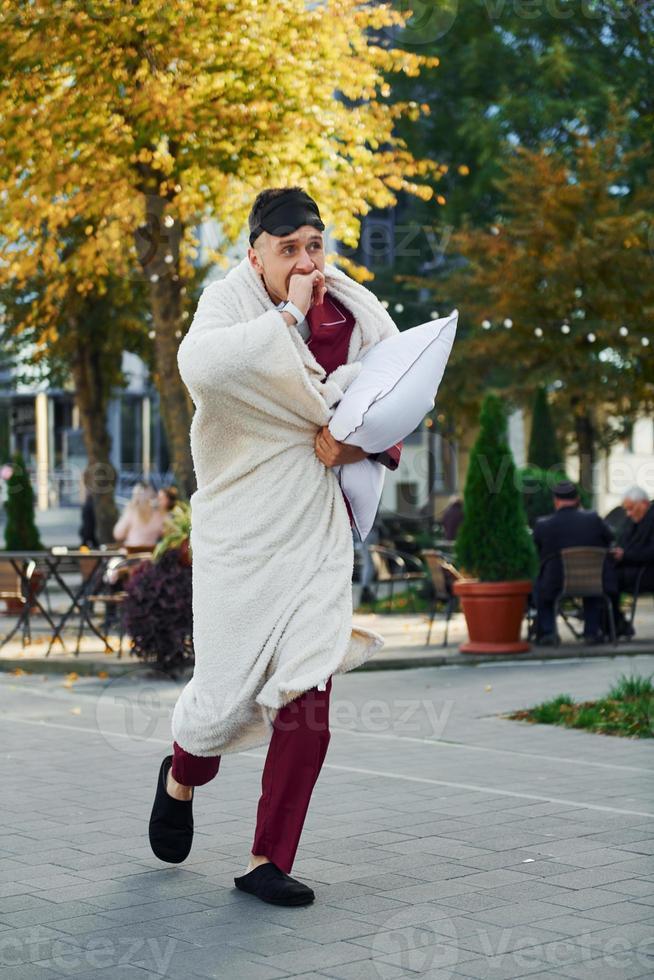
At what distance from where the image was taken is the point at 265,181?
14.5 meters

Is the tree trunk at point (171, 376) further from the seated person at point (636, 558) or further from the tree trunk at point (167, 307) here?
the seated person at point (636, 558)

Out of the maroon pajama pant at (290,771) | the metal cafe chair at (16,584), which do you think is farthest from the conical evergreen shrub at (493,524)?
the maroon pajama pant at (290,771)

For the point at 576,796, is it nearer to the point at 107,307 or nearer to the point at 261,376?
the point at 261,376

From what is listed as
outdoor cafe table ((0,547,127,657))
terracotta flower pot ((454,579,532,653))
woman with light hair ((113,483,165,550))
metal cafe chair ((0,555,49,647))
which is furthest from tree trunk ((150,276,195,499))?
terracotta flower pot ((454,579,532,653))

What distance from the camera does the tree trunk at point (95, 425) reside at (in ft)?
79.0

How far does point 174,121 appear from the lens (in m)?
13.5

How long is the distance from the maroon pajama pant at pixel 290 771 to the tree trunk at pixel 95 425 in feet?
63.7

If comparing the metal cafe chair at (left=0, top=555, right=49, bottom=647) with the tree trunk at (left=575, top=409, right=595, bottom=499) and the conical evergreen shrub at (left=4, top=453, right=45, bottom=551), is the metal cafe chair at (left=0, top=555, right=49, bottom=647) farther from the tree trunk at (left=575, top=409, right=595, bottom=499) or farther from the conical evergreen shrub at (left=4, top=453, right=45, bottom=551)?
the tree trunk at (left=575, top=409, right=595, bottom=499)

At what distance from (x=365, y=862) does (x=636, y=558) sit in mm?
9264

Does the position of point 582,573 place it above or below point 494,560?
below

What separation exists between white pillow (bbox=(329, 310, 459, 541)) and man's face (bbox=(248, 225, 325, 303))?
0.34 meters

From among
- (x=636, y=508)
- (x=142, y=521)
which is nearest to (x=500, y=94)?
(x=142, y=521)

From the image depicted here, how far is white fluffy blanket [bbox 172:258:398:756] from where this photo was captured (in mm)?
4629

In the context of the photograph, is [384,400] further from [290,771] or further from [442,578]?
[442,578]
